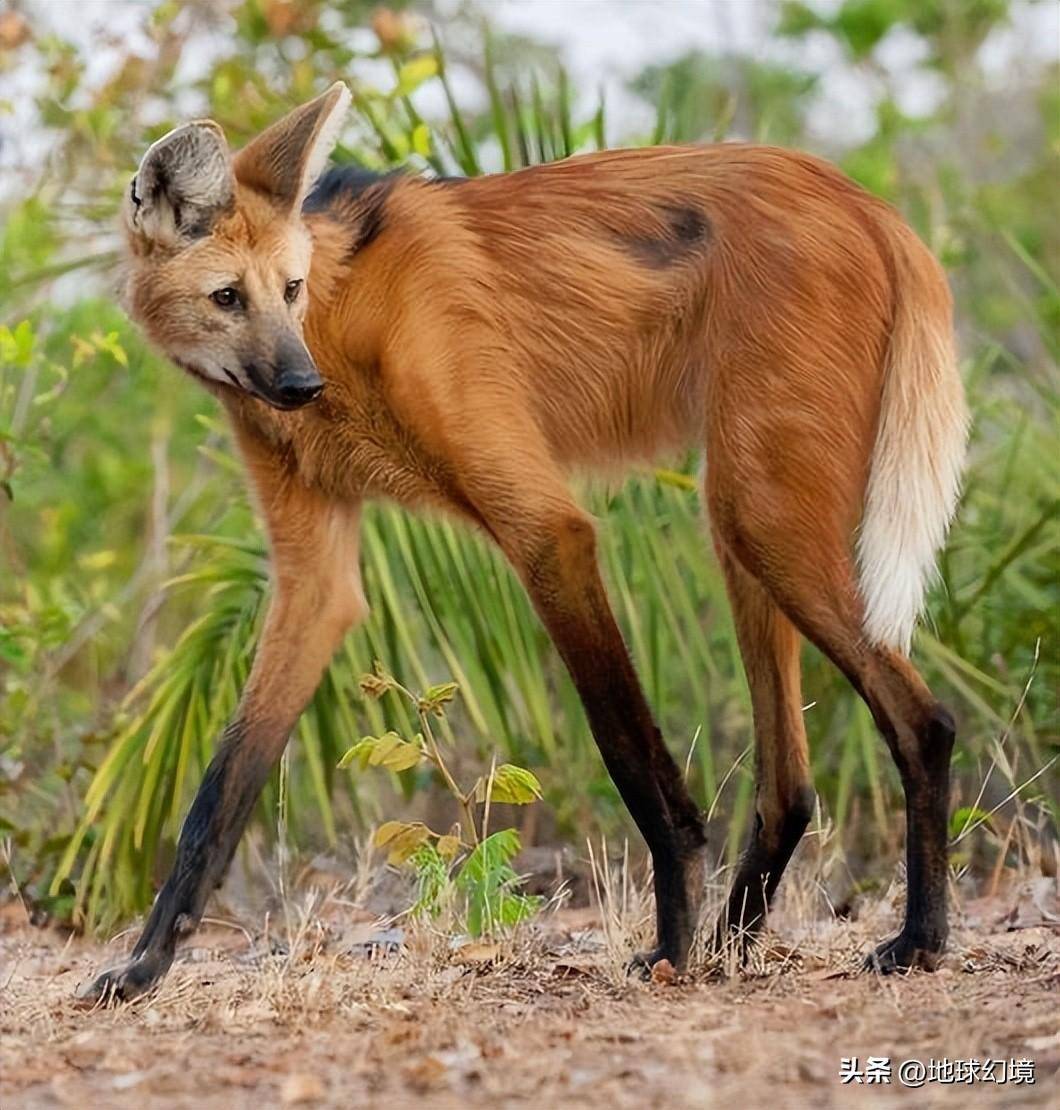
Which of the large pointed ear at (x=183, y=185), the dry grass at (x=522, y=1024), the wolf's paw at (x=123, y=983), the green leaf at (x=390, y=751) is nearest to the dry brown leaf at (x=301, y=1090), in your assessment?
the dry grass at (x=522, y=1024)

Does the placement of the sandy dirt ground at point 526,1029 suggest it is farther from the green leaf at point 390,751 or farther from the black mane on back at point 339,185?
the black mane on back at point 339,185

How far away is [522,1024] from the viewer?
2.57m

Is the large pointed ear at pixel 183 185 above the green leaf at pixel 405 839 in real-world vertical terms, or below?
above

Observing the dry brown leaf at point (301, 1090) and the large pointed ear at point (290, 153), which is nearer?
the dry brown leaf at point (301, 1090)

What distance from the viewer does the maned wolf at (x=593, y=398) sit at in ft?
10.4

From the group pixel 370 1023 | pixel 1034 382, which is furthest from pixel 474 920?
pixel 1034 382

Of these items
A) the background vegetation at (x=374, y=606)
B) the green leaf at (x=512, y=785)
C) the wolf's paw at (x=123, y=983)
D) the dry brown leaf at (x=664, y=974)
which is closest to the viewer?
the wolf's paw at (x=123, y=983)

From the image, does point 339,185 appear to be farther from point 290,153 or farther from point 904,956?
Result: point 904,956

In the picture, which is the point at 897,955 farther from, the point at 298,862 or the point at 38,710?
the point at 38,710

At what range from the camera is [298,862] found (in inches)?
185

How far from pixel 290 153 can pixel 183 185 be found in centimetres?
23

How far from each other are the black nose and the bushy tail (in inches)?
42.3

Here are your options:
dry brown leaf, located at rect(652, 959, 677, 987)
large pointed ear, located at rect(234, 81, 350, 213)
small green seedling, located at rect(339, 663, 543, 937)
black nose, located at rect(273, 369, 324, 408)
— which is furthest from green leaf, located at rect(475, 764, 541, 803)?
large pointed ear, located at rect(234, 81, 350, 213)

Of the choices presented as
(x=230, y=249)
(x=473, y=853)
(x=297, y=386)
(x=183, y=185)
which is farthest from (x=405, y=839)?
(x=183, y=185)
